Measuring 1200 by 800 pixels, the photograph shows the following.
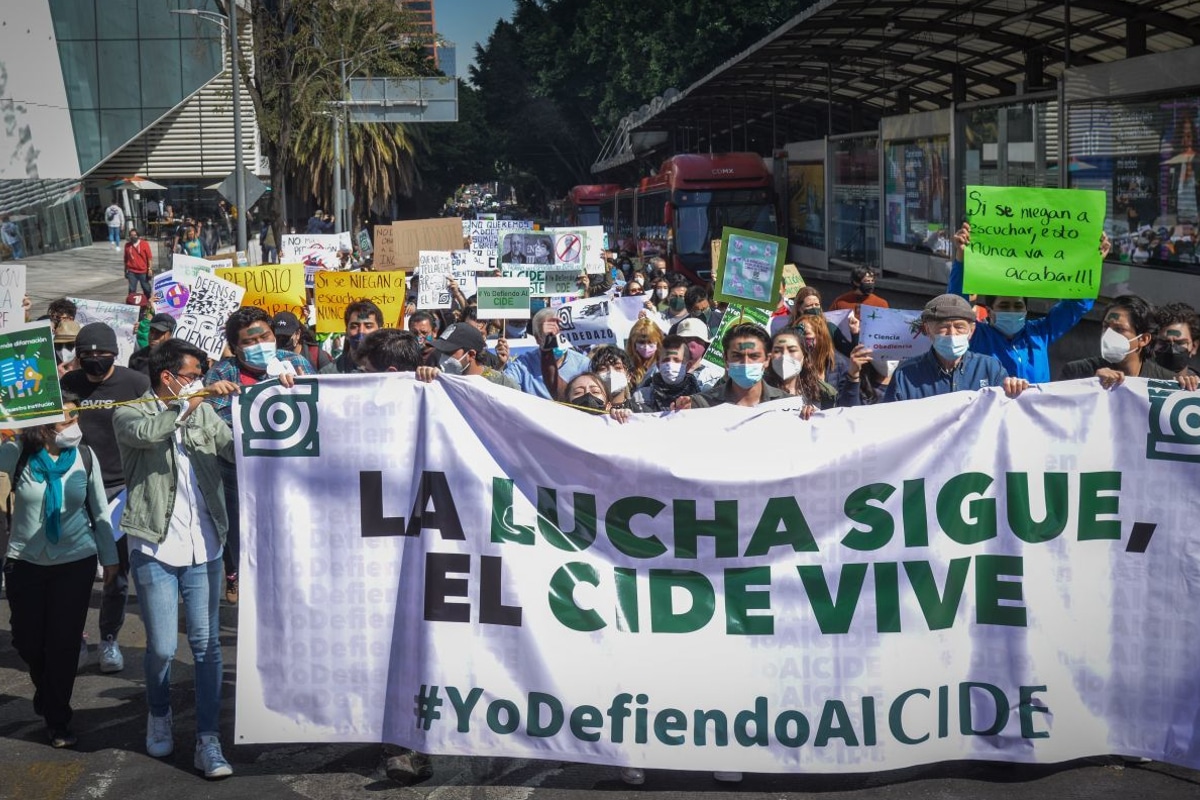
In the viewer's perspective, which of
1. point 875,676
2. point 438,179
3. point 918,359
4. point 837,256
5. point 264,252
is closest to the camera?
point 875,676

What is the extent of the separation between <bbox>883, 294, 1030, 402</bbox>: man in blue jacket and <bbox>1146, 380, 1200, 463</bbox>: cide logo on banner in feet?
2.94

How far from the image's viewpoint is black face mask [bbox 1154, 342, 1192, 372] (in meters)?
7.19

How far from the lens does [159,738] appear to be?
608cm

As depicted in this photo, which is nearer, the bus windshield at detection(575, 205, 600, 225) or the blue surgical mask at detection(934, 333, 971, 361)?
the blue surgical mask at detection(934, 333, 971, 361)

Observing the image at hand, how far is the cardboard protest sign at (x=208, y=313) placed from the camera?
1071 cm

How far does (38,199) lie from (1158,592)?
3900 cm

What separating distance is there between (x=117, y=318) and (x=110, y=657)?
5.31 metres

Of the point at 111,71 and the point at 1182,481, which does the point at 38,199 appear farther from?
the point at 1182,481

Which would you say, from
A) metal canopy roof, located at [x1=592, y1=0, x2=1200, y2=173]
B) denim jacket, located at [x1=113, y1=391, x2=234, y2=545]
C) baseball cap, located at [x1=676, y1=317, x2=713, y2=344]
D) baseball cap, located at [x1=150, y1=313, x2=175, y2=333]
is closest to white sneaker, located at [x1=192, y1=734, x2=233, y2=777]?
denim jacket, located at [x1=113, y1=391, x2=234, y2=545]

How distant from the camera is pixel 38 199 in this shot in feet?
131

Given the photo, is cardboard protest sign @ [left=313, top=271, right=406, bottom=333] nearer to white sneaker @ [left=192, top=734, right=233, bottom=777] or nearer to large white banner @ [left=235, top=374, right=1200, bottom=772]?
white sneaker @ [left=192, top=734, right=233, bottom=777]

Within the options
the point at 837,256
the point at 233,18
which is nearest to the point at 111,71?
the point at 233,18

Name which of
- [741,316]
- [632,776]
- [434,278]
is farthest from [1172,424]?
[434,278]

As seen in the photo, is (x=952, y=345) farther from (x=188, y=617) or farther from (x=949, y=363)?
(x=188, y=617)
